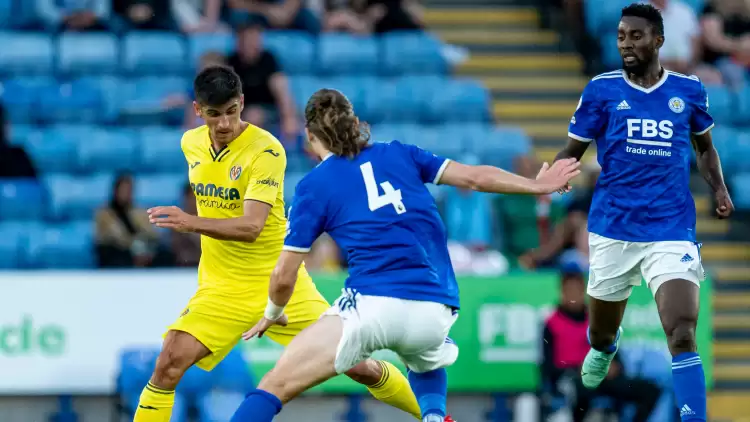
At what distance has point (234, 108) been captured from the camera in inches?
296

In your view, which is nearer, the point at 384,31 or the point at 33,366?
the point at 33,366

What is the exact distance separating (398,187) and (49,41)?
798cm

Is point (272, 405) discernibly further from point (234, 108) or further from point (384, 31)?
point (384, 31)

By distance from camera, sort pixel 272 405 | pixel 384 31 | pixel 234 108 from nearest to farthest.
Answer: pixel 272 405
pixel 234 108
pixel 384 31

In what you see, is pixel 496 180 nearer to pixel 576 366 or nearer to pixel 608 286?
pixel 608 286

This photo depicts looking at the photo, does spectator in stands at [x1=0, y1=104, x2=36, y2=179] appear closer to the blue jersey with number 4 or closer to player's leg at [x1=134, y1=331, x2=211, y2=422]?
player's leg at [x1=134, y1=331, x2=211, y2=422]

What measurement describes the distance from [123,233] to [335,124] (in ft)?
17.3

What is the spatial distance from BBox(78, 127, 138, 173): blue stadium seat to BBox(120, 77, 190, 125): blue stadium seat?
0.42 metres

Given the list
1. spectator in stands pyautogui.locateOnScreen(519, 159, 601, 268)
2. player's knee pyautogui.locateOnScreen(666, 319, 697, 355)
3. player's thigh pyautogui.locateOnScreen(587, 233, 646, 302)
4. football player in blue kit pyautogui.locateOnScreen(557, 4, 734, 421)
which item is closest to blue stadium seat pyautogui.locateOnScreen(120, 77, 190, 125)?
spectator in stands pyautogui.locateOnScreen(519, 159, 601, 268)

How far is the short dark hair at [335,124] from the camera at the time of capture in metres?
6.86

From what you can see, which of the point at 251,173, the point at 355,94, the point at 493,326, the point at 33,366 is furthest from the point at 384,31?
the point at 251,173

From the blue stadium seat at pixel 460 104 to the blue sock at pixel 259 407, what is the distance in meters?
7.61

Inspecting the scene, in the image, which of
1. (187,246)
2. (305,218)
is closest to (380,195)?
(305,218)

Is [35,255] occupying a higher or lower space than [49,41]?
lower
